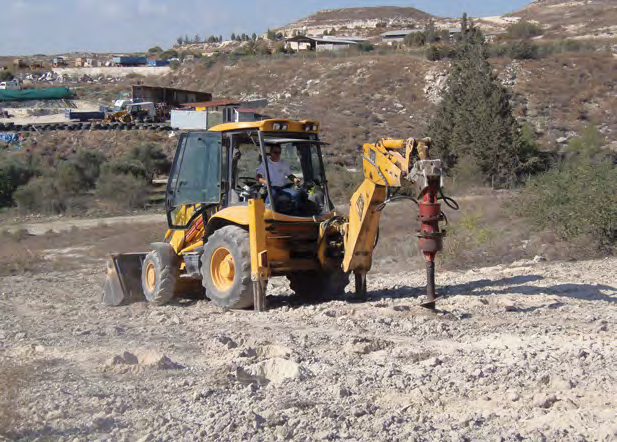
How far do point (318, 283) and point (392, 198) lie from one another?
2.38 metres

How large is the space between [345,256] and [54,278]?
8.41m

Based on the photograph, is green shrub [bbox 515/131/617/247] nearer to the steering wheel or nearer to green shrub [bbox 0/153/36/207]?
the steering wheel

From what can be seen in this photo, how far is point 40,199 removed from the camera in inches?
1265

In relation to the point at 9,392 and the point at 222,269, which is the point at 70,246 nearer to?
the point at 222,269

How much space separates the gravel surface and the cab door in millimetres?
1433

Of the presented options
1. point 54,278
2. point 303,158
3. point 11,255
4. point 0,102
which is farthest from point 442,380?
point 0,102

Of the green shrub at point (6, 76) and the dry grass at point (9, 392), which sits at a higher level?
the green shrub at point (6, 76)

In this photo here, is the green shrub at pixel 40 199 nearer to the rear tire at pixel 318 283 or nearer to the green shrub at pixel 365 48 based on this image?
the rear tire at pixel 318 283

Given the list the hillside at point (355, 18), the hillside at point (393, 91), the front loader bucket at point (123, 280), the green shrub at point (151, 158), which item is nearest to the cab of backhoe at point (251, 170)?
the front loader bucket at point (123, 280)

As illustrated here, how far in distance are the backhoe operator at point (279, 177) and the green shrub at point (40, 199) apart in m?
23.8

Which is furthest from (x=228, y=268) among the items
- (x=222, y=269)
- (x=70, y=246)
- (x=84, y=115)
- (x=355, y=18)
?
(x=355, y=18)

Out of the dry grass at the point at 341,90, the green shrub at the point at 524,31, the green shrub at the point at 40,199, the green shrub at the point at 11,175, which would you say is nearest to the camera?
the green shrub at the point at 40,199

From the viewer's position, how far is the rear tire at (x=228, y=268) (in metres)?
9.49

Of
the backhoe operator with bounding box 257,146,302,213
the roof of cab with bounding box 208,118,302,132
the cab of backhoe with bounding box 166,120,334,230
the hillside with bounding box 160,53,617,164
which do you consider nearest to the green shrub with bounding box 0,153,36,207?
the hillside with bounding box 160,53,617,164
